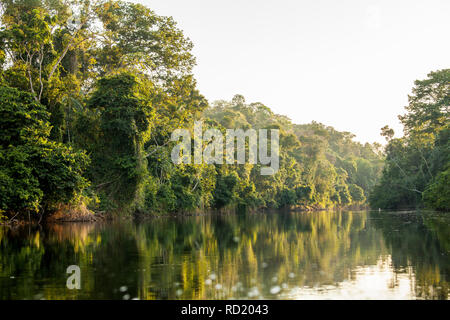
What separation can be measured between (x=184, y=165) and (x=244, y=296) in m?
33.2

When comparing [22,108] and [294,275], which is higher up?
[22,108]

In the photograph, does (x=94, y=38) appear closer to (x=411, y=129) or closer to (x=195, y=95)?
(x=195, y=95)

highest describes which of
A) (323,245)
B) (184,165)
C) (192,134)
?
(192,134)

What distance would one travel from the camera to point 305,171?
247ft

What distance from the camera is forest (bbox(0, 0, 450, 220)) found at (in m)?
20.7
